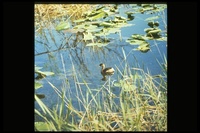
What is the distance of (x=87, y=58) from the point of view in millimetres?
2004

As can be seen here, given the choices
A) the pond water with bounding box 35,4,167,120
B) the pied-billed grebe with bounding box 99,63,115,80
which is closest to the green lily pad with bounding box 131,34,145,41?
the pond water with bounding box 35,4,167,120

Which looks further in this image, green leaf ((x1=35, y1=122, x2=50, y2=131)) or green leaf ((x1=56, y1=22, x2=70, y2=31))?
green leaf ((x1=56, y1=22, x2=70, y2=31))

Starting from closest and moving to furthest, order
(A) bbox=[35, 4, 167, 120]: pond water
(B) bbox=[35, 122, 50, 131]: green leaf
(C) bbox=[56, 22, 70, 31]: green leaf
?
1. (B) bbox=[35, 122, 50, 131]: green leaf
2. (A) bbox=[35, 4, 167, 120]: pond water
3. (C) bbox=[56, 22, 70, 31]: green leaf

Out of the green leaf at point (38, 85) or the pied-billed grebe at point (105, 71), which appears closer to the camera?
the green leaf at point (38, 85)

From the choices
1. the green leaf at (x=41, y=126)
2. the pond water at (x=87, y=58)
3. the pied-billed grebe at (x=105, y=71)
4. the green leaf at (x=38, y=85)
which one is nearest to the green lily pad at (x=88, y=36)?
the pond water at (x=87, y=58)

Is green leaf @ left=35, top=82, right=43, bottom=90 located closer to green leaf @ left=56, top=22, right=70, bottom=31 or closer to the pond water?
the pond water

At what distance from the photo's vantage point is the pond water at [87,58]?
1.93 m

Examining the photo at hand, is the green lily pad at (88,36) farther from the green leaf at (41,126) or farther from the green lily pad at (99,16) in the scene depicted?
the green leaf at (41,126)

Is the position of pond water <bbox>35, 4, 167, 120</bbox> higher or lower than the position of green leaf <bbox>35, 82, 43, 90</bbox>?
higher

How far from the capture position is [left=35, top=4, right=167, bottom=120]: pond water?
1929 mm

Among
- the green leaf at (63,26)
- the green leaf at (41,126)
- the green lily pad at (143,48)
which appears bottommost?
the green leaf at (41,126)

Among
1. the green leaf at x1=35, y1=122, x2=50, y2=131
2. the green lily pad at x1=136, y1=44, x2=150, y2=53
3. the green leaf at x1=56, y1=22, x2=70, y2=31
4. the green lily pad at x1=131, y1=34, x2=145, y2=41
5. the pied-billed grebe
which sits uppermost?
the green leaf at x1=56, y1=22, x2=70, y2=31
